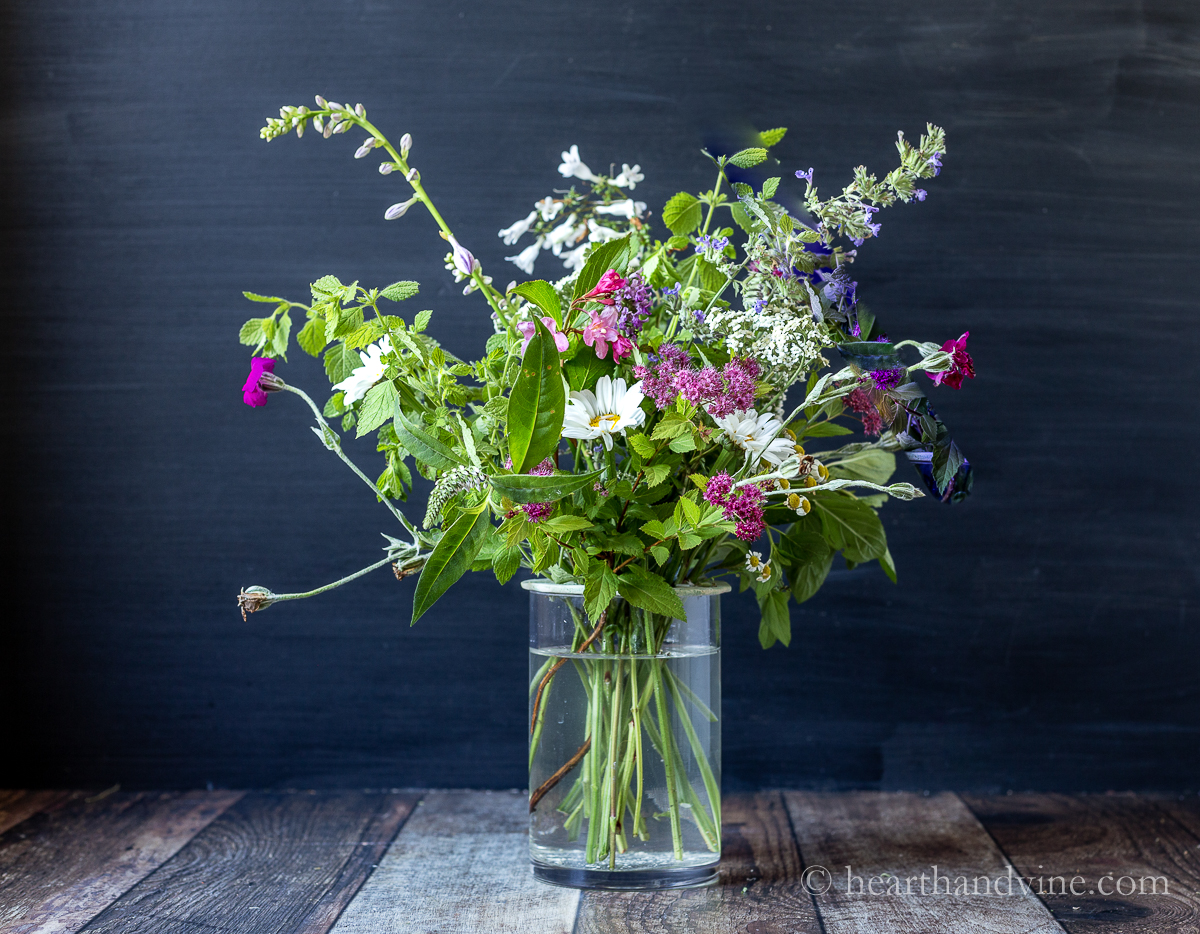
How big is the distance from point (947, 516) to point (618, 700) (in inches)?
20.5

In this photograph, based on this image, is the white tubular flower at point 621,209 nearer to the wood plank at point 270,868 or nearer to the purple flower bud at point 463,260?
the purple flower bud at point 463,260

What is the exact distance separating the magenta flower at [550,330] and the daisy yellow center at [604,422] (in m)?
0.05

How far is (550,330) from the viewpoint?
0.67 metres

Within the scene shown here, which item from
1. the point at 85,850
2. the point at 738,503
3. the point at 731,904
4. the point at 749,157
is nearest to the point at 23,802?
Answer: the point at 85,850

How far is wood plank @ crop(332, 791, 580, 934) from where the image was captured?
74 centimetres

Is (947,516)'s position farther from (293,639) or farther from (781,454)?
(293,639)

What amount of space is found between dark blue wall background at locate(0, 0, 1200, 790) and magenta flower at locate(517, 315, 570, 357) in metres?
0.42

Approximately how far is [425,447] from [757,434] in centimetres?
23

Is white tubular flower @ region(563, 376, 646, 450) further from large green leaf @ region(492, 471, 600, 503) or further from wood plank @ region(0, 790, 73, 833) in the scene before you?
wood plank @ region(0, 790, 73, 833)

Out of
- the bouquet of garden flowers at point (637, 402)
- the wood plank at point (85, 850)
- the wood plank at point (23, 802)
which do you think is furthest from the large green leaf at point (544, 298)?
the wood plank at point (23, 802)

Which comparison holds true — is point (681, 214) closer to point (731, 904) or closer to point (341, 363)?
point (341, 363)

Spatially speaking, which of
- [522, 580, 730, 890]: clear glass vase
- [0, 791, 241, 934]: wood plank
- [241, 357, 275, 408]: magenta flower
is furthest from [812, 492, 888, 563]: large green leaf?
[0, 791, 241, 934]: wood plank

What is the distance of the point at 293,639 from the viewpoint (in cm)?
112

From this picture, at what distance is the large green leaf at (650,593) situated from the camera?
0.71 meters
